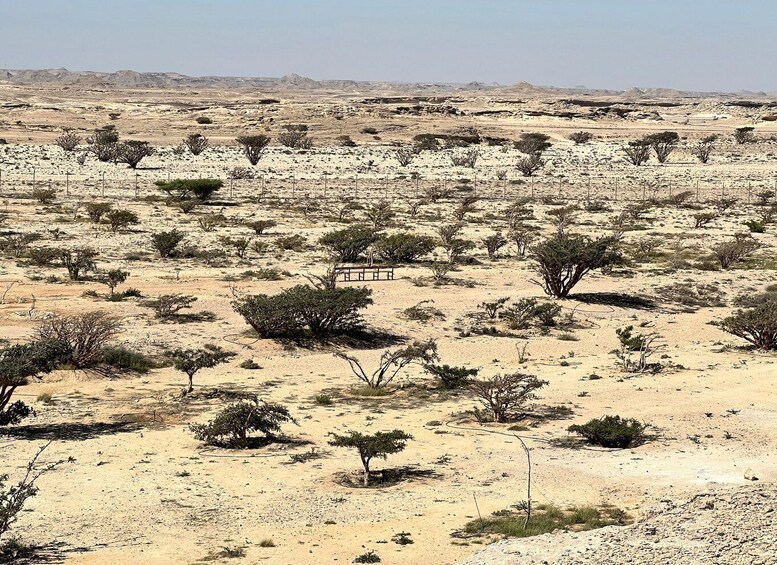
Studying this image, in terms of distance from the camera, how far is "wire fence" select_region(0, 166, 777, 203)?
2317 inches

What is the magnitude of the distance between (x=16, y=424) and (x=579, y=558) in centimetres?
1243

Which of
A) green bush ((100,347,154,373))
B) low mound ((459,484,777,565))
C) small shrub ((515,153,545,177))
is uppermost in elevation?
low mound ((459,484,777,565))

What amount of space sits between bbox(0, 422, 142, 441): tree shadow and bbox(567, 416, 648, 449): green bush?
8469 mm

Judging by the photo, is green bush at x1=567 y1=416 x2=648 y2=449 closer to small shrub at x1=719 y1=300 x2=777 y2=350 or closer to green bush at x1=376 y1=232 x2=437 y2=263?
small shrub at x1=719 y1=300 x2=777 y2=350

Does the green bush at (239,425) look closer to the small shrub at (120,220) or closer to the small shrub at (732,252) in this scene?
the small shrub at (732,252)

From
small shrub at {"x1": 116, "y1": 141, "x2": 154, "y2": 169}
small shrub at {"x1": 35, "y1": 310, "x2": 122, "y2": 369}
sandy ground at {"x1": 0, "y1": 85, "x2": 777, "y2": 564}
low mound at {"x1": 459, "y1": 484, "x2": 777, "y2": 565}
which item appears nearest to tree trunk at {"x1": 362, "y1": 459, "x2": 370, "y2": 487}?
sandy ground at {"x1": 0, "y1": 85, "x2": 777, "y2": 564}

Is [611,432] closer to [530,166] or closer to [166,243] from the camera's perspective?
[166,243]

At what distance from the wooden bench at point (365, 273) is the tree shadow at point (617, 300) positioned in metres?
6.55

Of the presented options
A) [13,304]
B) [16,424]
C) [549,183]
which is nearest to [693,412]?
[16,424]

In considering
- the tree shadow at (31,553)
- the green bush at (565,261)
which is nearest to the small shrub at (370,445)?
the tree shadow at (31,553)

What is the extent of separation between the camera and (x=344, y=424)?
69.3ft

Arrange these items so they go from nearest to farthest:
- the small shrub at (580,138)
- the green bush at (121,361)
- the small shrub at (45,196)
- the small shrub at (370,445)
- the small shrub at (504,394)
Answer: the small shrub at (370,445)
the small shrub at (504,394)
the green bush at (121,361)
the small shrub at (45,196)
the small shrub at (580,138)

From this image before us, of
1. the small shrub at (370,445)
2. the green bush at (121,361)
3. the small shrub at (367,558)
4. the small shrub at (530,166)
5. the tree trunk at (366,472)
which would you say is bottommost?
the green bush at (121,361)

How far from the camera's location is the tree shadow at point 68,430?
19.8 metres
